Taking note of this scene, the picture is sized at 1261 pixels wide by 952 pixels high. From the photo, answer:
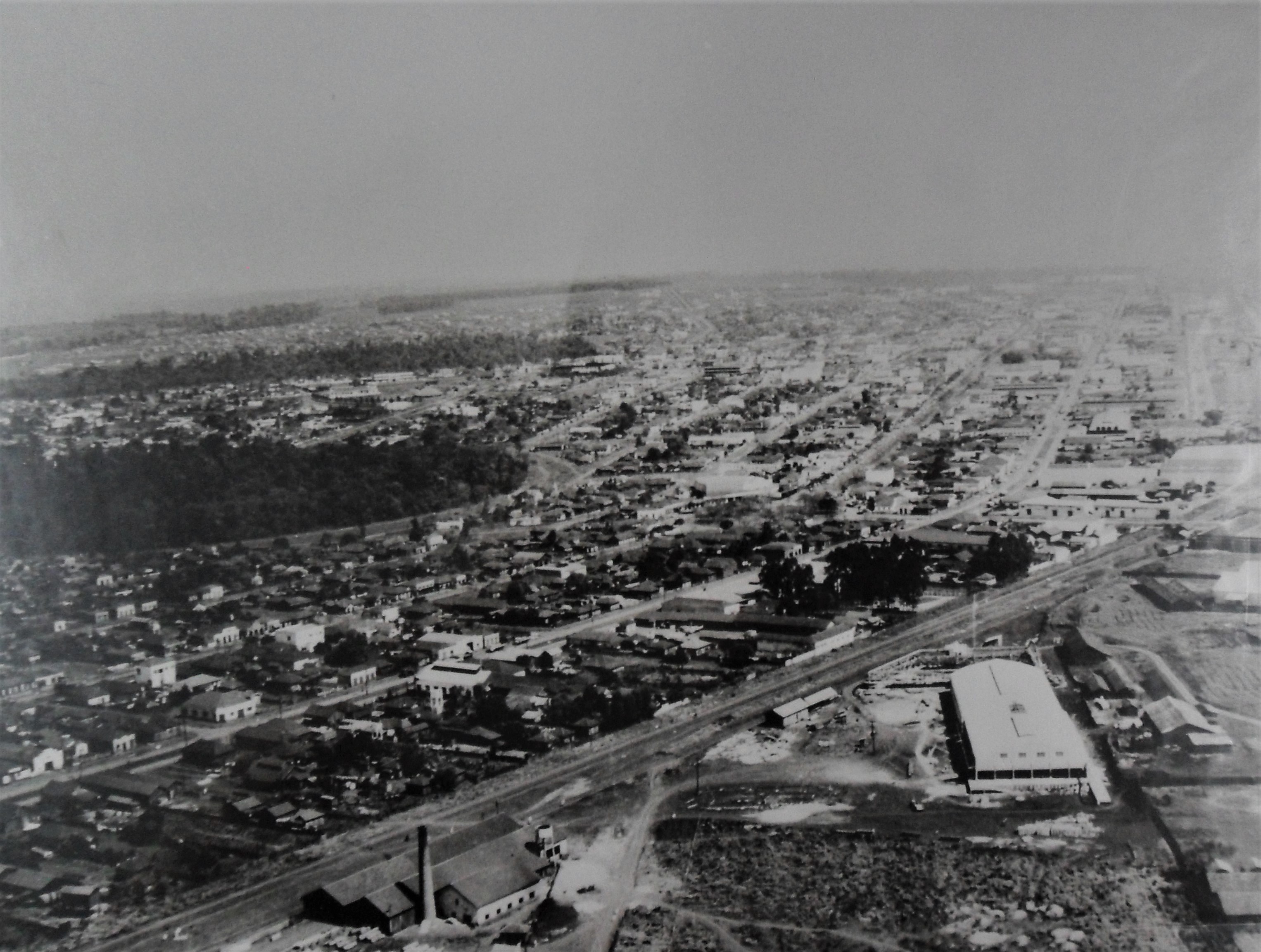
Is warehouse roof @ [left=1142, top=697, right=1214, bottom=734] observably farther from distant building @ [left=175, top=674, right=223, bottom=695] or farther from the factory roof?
distant building @ [left=175, top=674, right=223, bottom=695]

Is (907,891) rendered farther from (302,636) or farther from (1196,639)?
(302,636)

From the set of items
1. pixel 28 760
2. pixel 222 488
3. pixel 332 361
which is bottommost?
pixel 28 760

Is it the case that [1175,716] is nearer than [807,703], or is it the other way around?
[1175,716]

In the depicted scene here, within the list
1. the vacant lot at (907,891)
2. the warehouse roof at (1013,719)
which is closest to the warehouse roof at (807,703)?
the warehouse roof at (1013,719)

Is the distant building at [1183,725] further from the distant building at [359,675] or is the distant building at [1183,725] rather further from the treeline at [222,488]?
the treeline at [222,488]

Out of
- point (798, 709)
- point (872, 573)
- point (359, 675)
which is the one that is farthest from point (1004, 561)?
point (359, 675)

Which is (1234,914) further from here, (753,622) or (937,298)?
(937,298)

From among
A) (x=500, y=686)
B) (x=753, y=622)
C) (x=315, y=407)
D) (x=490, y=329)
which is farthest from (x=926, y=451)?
(x=315, y=407)
